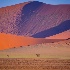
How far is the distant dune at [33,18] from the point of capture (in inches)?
2544

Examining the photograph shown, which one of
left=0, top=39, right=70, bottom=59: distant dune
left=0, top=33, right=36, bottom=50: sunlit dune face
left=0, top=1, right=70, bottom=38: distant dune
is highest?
left=0, top=1, right=70, bottom=38: distant dune

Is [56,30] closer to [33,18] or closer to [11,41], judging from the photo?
[33,18]

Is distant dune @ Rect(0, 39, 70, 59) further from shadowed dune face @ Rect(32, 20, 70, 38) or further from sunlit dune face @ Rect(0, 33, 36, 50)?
shadowed dune face @ Rect(32, 20, 70, 38)

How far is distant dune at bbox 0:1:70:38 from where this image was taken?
64625 millimetres

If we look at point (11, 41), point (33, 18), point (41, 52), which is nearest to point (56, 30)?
point (33, 18)

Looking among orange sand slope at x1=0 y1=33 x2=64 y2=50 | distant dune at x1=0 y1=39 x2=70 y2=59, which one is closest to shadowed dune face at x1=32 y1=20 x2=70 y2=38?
orange sand slope at x1=0 y1=33 x2=64 y2=50

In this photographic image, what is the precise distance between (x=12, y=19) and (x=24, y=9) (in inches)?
290

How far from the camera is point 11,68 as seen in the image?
42.8 feet

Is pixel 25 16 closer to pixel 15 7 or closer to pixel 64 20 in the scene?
pixel 15 7

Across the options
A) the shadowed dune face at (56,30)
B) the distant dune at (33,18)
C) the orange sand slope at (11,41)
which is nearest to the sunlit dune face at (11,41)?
the orange sand slope at (11,41)

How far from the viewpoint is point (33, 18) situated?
240ft

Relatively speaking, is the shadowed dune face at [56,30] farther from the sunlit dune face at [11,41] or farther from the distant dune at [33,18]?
the sunlit dune face at [11,41]

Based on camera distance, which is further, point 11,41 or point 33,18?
point 33,18

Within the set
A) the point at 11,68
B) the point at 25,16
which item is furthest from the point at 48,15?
the point at 11,68
